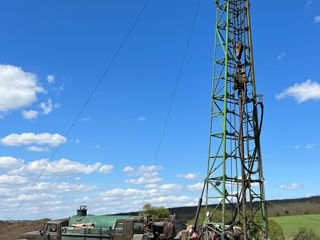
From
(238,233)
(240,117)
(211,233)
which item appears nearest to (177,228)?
(211,233)

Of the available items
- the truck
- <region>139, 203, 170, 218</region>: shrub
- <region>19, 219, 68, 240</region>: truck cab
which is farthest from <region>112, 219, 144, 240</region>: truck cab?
<region>139, 203, 170, 218</region>: shrub

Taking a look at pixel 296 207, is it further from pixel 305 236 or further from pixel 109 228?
pixel 109 228

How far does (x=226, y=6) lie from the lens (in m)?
24.2

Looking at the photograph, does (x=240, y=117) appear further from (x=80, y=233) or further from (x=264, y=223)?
(x=80, y=233)

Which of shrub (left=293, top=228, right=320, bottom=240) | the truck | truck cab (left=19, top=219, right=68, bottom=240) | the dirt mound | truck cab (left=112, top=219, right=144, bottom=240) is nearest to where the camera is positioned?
truck cab (left=112, top=219, right=144, bottom=240)

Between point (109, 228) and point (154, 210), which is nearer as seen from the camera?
point (109, 228)

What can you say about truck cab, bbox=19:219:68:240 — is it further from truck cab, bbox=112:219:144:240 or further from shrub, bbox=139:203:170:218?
shrub, bbox=139:203:170:218

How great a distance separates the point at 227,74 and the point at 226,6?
5.37 meters

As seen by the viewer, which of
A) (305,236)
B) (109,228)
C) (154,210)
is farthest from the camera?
(154,210)

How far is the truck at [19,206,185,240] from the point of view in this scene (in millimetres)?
18406

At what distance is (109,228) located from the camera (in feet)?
61.0

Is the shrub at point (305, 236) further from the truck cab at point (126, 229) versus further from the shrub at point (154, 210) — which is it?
the shrub at point (154, 210)

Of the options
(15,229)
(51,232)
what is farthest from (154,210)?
(51,232)

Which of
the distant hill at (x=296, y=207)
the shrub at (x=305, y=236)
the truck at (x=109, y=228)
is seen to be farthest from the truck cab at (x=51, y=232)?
the distant hill at (x=296, y=207)
